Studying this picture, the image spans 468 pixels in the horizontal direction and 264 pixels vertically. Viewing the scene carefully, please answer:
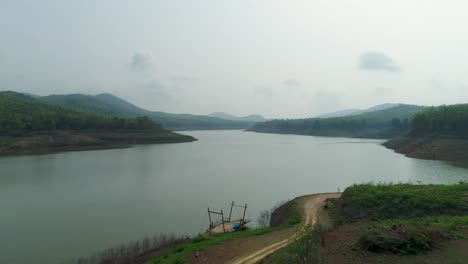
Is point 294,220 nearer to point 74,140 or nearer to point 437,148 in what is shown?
point 437,148

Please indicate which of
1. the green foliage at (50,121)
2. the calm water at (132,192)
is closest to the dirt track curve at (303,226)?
the calm water at (132,192)

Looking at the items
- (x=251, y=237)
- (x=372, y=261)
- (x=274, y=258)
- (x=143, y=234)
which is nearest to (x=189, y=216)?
(x=143, y=234)

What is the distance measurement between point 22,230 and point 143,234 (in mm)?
8051

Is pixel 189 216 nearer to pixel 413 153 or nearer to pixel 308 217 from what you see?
pixel 308 217

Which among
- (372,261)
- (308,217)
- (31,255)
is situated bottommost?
(31,255)

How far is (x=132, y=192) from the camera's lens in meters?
30.6

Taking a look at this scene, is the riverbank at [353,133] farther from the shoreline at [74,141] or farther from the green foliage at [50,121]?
the green foliage at [50,121]

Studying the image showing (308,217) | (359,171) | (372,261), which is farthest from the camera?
(359,171)

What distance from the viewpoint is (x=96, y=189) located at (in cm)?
3177

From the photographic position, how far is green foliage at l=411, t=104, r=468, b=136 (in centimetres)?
6475

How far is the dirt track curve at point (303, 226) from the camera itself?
12039 millimetres

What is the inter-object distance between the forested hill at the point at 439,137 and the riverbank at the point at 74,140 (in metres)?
67.5

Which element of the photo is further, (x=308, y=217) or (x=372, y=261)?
(x=308, y=217)

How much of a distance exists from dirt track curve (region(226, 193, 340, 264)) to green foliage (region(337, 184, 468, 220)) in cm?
188
